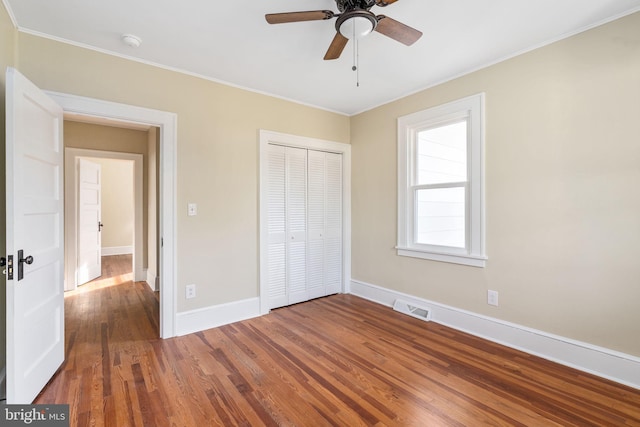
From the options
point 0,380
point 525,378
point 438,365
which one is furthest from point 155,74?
point 525,378

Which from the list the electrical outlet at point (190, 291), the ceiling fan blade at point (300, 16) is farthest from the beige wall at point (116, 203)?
the ceiling fan blade at point (300, 16)

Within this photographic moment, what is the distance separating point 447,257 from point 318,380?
182 cm

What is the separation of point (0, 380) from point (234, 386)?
1.45 m

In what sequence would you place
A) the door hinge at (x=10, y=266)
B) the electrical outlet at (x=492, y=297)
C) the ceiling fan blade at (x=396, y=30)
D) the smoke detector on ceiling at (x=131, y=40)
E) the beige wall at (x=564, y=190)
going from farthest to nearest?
the electrical outlet at (x=492, y=297), the smoke detector on ceiling at (x=131, y=40), the beige wall at (x=564, y=190), the ceiling fan blade at (x=396, y=30), the door hinge at (x=10, y=266)

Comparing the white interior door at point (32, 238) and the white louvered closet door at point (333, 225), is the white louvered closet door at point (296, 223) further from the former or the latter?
the white interior door at point (32, 238)

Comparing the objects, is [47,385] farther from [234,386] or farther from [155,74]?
[155,74]

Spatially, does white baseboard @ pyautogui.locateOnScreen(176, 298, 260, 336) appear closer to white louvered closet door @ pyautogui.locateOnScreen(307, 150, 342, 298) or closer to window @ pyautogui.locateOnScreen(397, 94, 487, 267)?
white louvered closet door @ pyautogui.locateOnScreen(307, 150, 342, 298)

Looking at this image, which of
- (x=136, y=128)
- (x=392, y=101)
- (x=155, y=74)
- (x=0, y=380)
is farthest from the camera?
(x=136, y=128)

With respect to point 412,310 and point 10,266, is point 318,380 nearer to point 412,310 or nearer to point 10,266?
point 412,310

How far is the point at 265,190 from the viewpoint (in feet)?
11.3

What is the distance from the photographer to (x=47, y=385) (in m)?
2.04

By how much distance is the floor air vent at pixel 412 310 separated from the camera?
3275 millimetres

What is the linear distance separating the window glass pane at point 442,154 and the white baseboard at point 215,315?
95.0 inches

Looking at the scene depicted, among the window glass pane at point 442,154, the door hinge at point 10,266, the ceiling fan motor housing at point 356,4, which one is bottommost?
the door hinge at point 10,266
